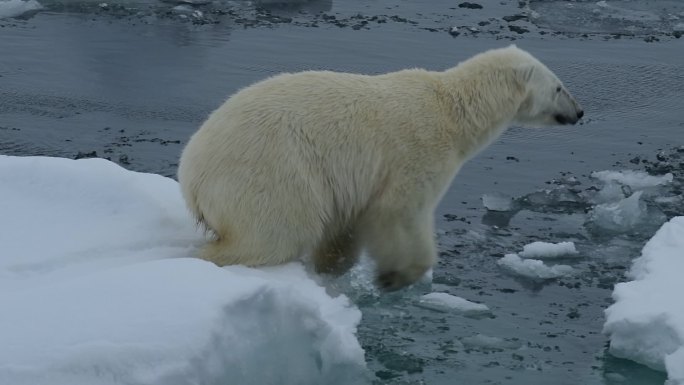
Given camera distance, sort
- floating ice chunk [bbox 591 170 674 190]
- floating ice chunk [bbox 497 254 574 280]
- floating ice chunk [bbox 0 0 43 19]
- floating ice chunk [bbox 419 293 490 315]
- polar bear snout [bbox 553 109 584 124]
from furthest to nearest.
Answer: floating ice chunk [bbox 0 0 43 19]
floating ice chunk [bbox 591 170 674 190]
floating ice chunk [bbox 497 254 574 280]
polar bear snout [bbox 553 109 584 124]
floating ice chunk [bbox 419 293 490 315]

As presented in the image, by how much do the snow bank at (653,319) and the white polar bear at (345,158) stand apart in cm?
88

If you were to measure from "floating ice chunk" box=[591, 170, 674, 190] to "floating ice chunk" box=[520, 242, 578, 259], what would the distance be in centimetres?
141

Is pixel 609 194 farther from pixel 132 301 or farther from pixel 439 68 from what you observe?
pixel 132 301

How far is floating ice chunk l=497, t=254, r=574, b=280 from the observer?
5.83 m

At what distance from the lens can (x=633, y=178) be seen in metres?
7.46

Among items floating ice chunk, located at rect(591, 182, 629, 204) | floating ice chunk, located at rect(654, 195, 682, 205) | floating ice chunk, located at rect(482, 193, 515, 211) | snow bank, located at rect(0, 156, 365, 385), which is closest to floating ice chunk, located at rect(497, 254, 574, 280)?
floating ice chunk, located at rect(482, 193, 515, 211)

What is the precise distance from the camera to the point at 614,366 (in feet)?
15.8

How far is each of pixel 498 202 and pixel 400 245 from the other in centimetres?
219

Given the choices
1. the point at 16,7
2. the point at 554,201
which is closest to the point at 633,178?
the point at 554,201

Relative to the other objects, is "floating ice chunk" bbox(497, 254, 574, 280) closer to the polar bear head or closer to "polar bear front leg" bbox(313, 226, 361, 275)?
the polar bear head

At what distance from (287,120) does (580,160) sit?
3.82m

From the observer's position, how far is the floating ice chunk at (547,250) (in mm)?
6098

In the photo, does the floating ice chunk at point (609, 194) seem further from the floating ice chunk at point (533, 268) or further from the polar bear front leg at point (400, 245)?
A: the polar bear front leg at point (400, 245)

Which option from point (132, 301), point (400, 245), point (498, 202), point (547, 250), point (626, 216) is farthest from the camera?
point (498, 202)
